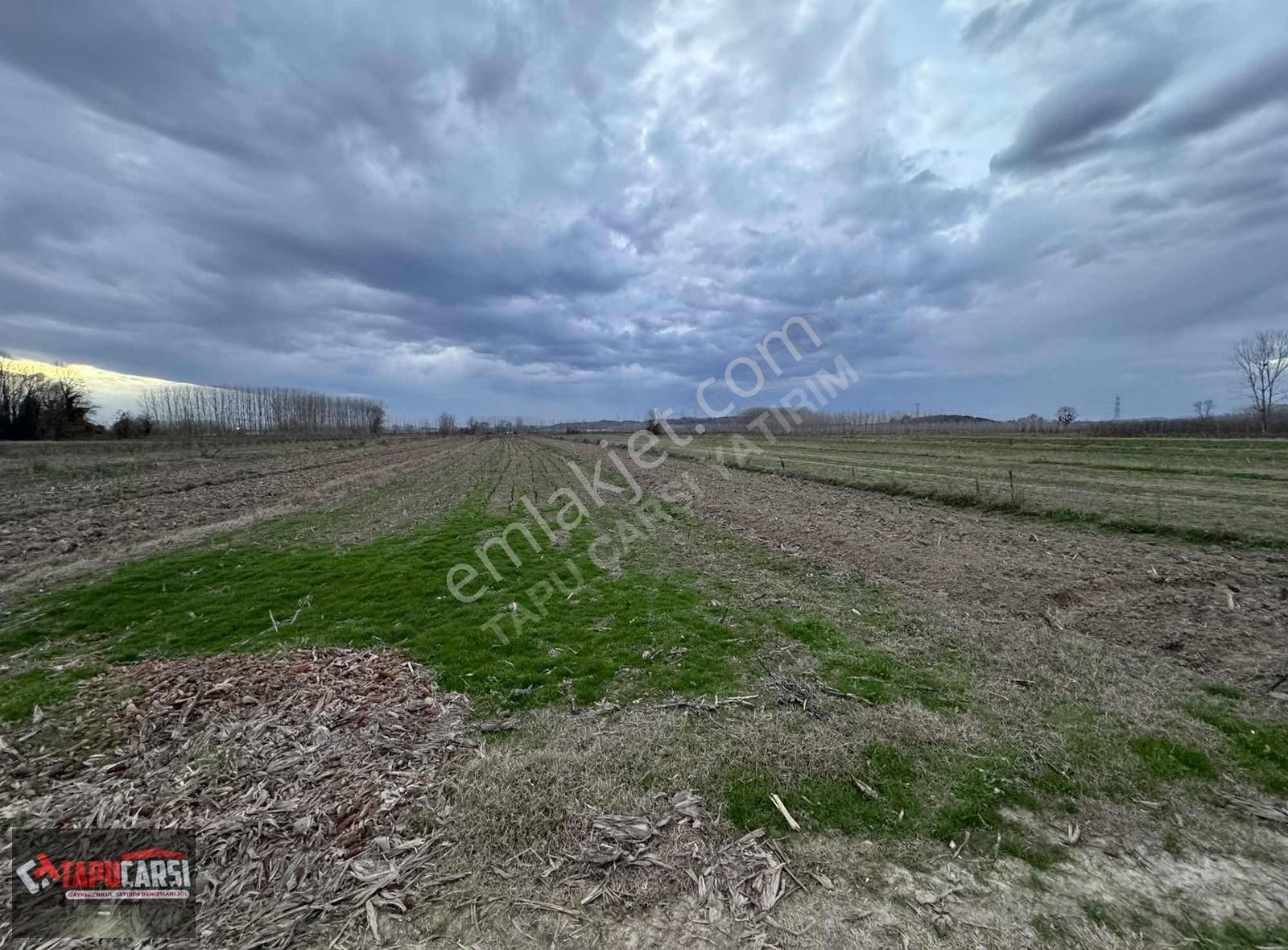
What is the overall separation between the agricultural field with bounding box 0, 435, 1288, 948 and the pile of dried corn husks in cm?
3

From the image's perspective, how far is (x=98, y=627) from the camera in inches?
342

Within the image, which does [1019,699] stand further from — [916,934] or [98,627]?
[98,627]

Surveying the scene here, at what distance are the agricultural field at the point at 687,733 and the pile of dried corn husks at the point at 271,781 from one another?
0.03 metres

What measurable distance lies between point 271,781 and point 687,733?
412cm

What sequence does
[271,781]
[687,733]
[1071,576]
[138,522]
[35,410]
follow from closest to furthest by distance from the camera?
[271,781] < [687,733] < [1071,576] < [138,522] < [35,410]

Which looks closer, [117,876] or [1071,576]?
[117,876]

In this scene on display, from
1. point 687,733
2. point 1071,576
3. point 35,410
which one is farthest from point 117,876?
point 35,410

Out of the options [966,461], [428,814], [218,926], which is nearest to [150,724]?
[218,926]

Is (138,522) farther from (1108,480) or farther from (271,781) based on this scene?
(1108,480)

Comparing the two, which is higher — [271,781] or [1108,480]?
[1108,480]

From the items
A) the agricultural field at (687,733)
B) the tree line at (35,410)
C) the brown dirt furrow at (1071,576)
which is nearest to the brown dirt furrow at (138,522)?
the agricultural field at (687,733)

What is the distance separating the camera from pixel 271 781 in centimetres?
472

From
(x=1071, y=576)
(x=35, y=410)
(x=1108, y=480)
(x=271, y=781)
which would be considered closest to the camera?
(x=271, y=781)

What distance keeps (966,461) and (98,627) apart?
4251 cm
